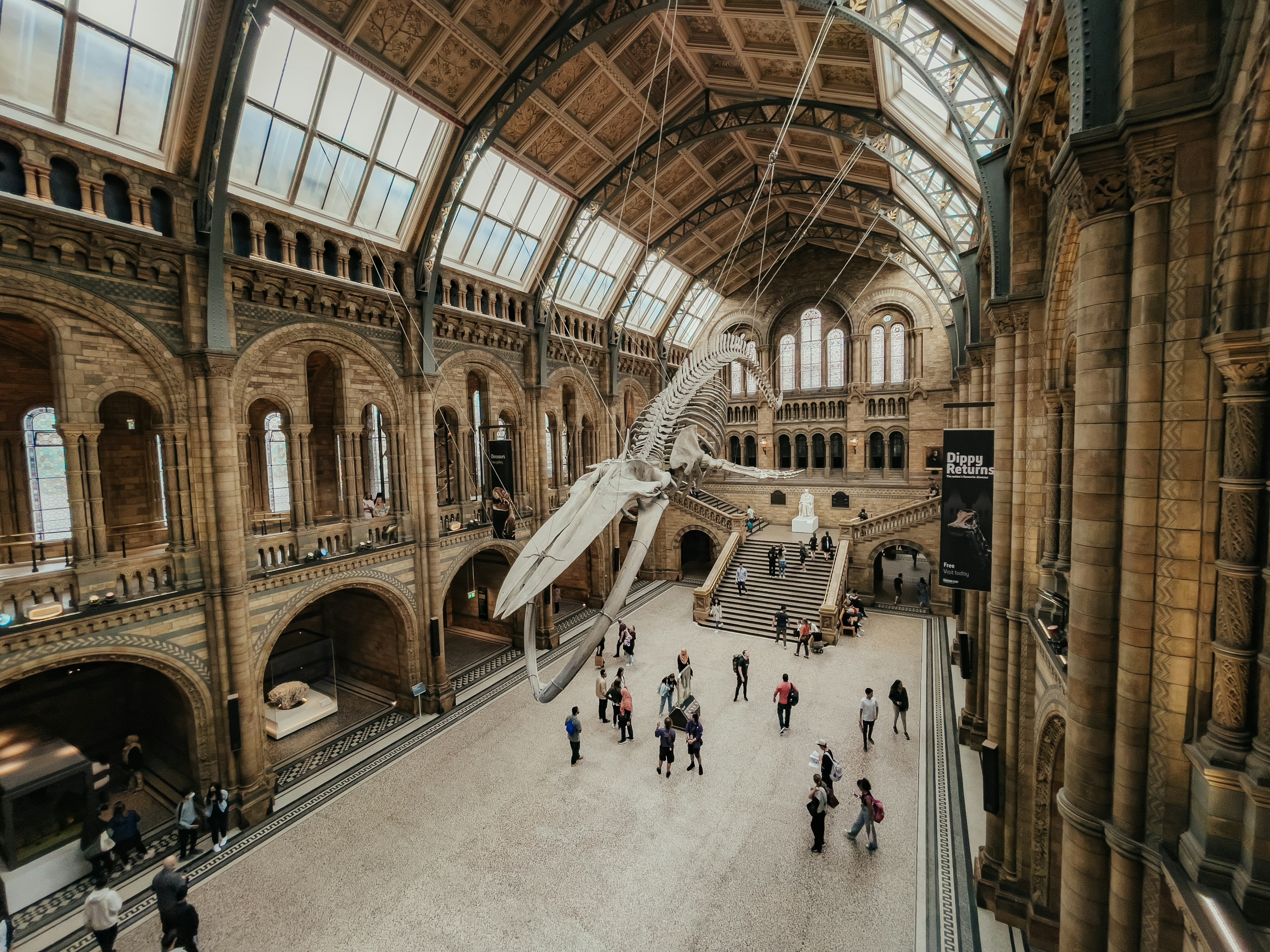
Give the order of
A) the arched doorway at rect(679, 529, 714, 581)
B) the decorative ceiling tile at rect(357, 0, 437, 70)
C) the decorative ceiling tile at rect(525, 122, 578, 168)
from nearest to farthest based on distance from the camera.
A: the decorative ceiling tile at rect(357, 0, 437, 70) < the decorative ceiling tile at rect(525, 122, 578, 168) < the arched doorway at rect(679, 529, 714, 581)

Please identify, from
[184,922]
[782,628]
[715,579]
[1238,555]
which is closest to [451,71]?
[1238,555]

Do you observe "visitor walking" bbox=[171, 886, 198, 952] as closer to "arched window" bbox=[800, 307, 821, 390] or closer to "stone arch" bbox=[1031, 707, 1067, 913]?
"stone arch" bbox=[1031, 707, 1067, 913]

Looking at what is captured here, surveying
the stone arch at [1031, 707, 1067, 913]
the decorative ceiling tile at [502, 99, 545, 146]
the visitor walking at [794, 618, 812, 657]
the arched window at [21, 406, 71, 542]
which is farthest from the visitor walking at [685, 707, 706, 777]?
the decorative ceiling tile at [502, 99, 545, 146]

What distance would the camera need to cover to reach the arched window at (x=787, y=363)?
27.6 meters

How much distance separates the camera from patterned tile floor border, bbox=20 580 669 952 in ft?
25.3

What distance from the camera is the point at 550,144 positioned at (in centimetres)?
1461

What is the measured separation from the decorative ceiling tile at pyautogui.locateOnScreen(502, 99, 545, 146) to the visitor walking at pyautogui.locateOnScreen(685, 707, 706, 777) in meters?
14.1

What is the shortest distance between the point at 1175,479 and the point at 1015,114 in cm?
596

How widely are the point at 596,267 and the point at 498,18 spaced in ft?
28.6

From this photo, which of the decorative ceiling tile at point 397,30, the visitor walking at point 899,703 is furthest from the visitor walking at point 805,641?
the decorative ceiling tile at point 397,30

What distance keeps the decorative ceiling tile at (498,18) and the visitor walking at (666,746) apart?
14225 mm

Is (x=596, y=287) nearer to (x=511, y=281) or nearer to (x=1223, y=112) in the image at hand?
(x=511, y=281)

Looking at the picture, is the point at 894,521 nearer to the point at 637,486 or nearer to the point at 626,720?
the point at 626,720

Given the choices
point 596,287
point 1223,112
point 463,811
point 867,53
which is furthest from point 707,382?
point 596,287
